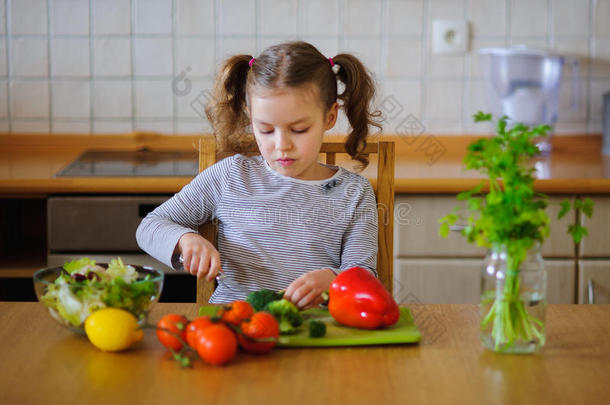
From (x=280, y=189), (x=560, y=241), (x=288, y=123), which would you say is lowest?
(x=560, y=241)

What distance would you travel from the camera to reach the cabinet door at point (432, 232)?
6.84 ft

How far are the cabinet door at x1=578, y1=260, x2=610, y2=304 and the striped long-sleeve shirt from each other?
94 centimetres

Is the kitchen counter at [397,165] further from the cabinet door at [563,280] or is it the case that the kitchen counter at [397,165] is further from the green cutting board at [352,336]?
the green cutting board at [352,336]

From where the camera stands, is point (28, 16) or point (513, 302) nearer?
point (513, 302)

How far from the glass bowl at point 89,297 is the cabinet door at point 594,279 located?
4.84ft

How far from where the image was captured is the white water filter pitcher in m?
2.42

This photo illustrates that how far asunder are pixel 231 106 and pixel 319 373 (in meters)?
0.75

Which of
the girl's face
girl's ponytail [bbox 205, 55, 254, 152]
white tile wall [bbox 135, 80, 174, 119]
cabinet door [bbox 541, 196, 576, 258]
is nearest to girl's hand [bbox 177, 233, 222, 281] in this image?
the girl's face

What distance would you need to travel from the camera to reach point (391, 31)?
251cm

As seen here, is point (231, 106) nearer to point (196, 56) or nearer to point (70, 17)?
point (196, 56)

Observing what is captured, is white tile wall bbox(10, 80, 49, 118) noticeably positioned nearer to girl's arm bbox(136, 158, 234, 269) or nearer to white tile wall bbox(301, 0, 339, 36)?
white tile wall bbox(301, 0, 339, 36)

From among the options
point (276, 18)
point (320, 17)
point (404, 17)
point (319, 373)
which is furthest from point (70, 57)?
point (319, 373)

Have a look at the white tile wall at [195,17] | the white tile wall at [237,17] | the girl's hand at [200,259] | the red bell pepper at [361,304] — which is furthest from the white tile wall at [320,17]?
the red bell pepper at [361,304]

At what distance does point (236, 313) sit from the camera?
0.97 metres
